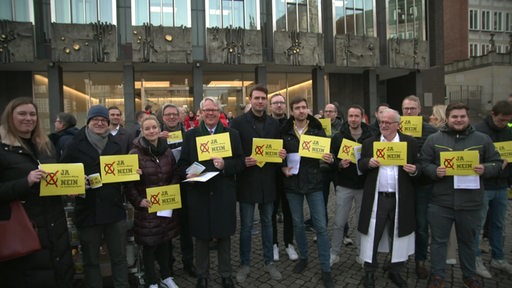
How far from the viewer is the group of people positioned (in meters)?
3.37

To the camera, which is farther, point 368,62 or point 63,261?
point 368,62

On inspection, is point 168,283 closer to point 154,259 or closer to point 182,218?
point 154,259

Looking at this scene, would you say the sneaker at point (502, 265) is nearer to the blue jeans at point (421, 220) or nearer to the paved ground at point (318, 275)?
the paved ground at point (318, 275)

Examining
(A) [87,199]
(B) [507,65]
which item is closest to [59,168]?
(A) [87,199]

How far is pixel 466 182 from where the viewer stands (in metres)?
3.87

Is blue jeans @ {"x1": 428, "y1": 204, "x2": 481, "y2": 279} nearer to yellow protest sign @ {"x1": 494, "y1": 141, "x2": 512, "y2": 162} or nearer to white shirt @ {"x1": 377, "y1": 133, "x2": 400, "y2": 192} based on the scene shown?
white shirt @ {"x1": 377, "y1": 133, "x2": 400, "y2": 192}

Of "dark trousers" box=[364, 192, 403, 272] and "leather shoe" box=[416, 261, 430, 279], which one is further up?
→ "dark trousers" box=[364, 192, 403, 272]

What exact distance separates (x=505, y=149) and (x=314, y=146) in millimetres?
2576

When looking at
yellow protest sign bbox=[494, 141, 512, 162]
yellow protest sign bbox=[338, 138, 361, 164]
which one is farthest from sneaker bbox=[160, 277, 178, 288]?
yellow protest sign bbox=[494, 141, 512, 162]

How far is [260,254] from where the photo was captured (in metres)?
5.42

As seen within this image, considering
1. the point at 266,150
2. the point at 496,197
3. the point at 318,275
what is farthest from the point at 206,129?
the point at 496,197

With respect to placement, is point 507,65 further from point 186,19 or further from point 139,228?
point 139,228

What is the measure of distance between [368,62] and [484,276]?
55.4ft

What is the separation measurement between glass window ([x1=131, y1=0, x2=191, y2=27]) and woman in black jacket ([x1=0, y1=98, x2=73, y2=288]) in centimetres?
1537
